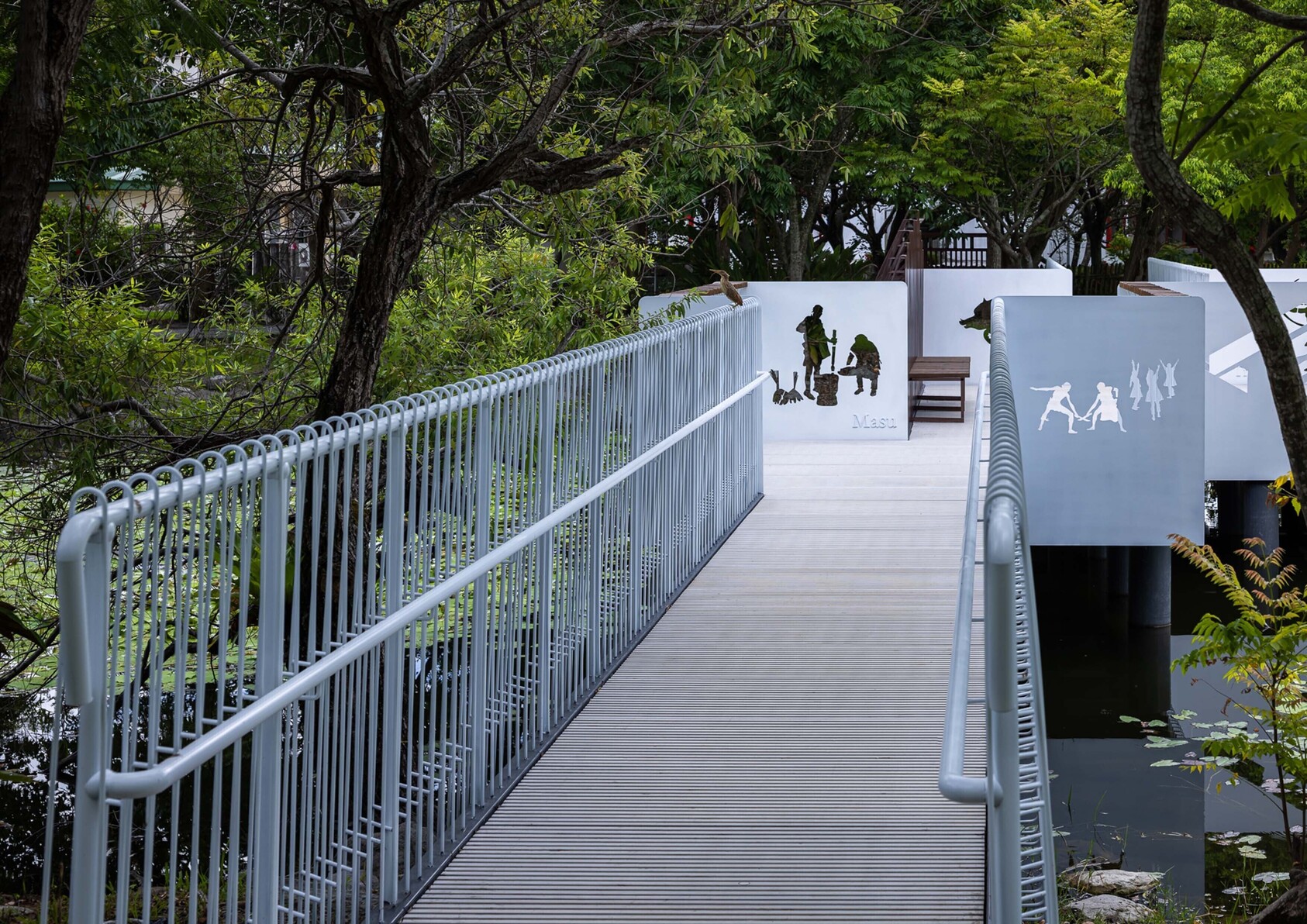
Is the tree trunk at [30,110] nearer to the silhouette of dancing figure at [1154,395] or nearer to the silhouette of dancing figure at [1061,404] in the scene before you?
the silhouette of dancing figure at [1061,404]

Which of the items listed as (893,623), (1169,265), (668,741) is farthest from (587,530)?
(1169,265)

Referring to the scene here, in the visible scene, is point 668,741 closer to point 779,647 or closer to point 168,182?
point 779,647

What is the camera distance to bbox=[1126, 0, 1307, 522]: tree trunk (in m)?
5.32

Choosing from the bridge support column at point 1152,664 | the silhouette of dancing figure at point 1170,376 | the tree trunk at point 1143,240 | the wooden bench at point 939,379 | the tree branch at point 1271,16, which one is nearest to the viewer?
the tree branch at point 1271,16

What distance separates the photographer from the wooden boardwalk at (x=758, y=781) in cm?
461

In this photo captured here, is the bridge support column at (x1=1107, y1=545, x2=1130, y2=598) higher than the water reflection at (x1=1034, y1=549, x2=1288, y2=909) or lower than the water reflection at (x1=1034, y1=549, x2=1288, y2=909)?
higher

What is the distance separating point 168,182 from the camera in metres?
9.26

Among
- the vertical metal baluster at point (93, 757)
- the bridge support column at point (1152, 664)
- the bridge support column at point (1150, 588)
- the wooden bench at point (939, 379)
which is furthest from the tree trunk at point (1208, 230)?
the wooden bench at point (939, 379)

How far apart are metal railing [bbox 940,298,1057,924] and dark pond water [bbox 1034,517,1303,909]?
20.5 feet

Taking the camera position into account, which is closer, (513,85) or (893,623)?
(893,623)

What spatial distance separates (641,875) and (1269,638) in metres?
4.27

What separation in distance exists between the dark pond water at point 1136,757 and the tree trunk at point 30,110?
7150 millimetres

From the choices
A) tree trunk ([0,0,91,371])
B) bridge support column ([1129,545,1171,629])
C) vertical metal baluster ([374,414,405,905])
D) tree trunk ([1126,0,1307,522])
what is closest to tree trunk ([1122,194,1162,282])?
bridge support column ([1129,545,1171,629])

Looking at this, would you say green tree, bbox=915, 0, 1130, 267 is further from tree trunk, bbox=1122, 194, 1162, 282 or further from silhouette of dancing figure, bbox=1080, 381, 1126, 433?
silhouette of dancing figure, bbox=1080, 381, 1126, 433
